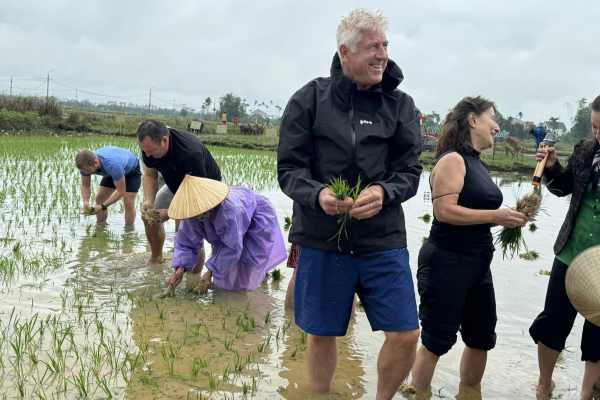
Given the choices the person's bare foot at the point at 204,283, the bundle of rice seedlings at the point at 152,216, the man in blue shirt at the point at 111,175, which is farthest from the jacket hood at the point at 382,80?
the man in blue shirt at the point at 111,175

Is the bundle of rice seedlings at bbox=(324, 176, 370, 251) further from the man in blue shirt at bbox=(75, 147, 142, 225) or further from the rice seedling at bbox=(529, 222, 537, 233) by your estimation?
the rice seedling at bbox=(529, 222, 537, 233)

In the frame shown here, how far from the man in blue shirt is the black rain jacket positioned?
4668 millimetres

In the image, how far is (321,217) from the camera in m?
2.65

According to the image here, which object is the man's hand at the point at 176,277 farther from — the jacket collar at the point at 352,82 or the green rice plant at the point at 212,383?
the jacket collar at the point at 352,82

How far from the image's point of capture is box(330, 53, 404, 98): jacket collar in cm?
263

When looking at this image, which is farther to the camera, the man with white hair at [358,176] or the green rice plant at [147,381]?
the green rice plant at [147,381]

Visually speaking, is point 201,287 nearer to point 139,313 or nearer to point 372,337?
point 139,313

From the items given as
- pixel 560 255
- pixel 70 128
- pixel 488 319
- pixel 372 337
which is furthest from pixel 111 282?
pixel 70 128

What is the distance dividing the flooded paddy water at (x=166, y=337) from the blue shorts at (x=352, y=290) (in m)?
0.59

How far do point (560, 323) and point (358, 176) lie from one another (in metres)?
1.42

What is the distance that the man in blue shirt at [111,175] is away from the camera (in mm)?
6801

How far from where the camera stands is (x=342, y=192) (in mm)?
2422

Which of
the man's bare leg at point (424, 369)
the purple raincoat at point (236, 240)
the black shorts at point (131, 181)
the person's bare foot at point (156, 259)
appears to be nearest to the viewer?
the man's bare leg at point (424, 369)

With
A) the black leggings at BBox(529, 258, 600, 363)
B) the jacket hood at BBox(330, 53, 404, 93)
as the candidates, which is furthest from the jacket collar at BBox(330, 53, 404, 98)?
the black leggings at BBox(529, 258, 600, 363)
